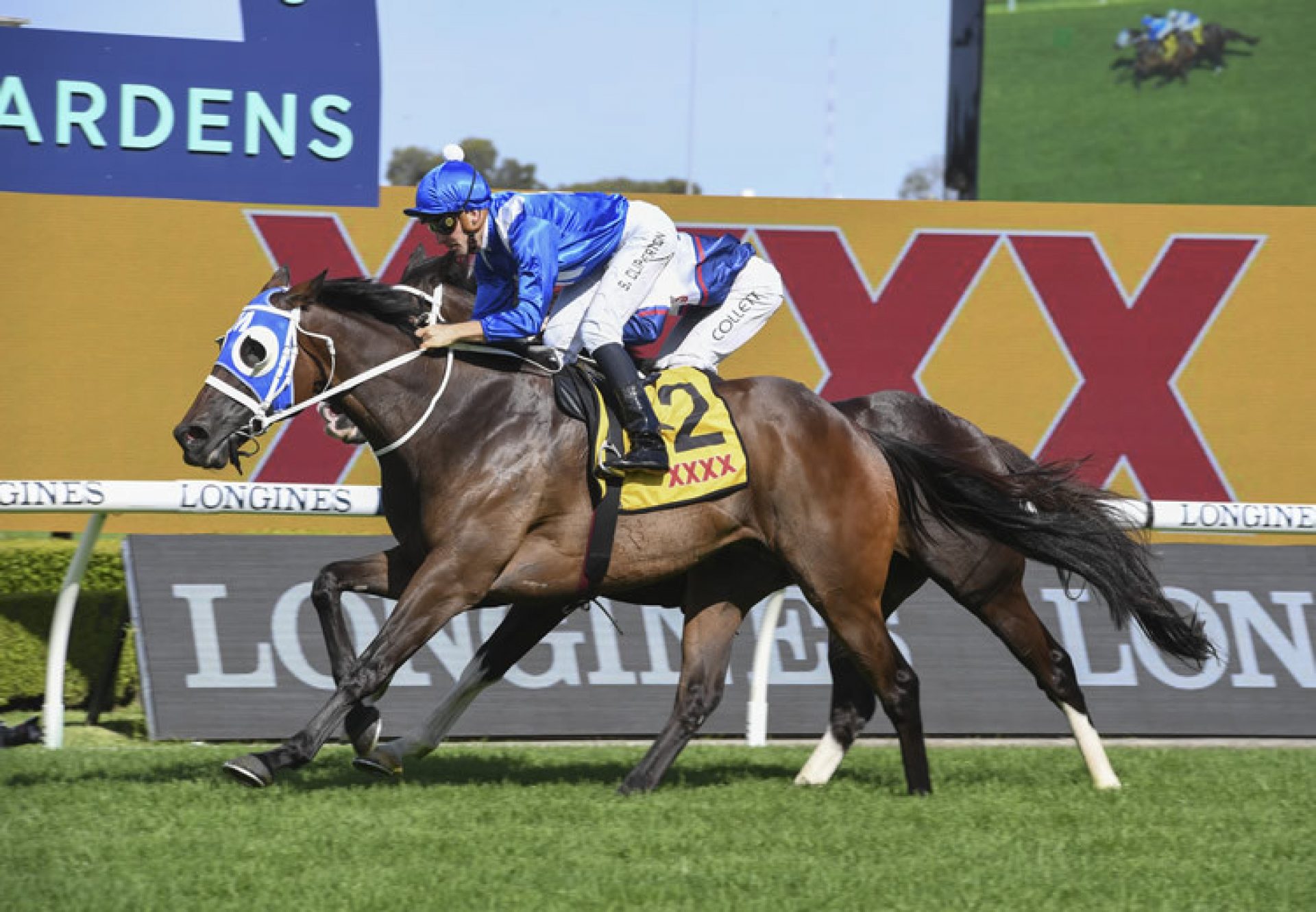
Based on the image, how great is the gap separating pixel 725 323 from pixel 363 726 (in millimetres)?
1780

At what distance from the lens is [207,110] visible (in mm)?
9156

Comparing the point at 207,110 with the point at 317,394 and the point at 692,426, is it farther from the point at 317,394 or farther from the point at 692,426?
the point at 692,426

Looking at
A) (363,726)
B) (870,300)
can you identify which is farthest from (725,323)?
(870,300)

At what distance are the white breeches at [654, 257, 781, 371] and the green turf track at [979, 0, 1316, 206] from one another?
23.0 metres

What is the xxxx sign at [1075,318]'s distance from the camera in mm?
10023

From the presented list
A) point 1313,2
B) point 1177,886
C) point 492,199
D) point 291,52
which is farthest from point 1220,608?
point 1313,2

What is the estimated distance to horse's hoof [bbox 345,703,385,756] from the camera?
15.8ft

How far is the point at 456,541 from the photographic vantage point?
4.74 m

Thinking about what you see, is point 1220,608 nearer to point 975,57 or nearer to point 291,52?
point 291,52

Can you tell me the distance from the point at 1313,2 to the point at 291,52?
26.8 m

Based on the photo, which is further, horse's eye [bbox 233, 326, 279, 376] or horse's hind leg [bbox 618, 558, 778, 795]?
horse's hind leg [bbox 618, 558, 778, 795]

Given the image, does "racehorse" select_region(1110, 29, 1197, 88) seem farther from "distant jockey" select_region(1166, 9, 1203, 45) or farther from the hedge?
the hedge

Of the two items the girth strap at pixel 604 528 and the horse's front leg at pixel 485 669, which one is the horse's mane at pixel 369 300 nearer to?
the girth strap at pixel 604 528

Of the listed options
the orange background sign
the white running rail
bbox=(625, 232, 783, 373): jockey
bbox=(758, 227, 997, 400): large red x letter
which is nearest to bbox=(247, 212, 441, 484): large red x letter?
the orange background sign
